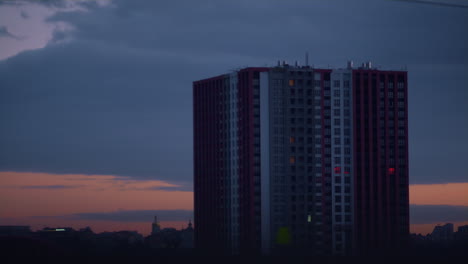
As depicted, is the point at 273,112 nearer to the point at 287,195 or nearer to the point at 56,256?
the point at 287,195

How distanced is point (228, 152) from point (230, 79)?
16901 mm

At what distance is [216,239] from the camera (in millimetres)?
198250

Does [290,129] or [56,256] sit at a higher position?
[290,129]

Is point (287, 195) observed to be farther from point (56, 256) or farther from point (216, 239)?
point (56, 256)

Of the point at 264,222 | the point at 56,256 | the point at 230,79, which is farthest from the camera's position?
the point at 230,79

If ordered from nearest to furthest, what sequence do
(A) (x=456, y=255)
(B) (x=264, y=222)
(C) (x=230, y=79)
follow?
(A) (x=456, y=255) → (B) (x=264, y=222) → (C) (x=230, y=79)

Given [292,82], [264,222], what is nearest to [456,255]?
[264,222]

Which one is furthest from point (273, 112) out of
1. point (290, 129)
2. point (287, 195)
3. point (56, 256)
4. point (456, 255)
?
point (56, 256)

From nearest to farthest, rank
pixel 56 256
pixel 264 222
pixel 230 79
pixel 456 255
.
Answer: pixel 56 256, pixel 456 255, pixel 264 222, pixel 230 79

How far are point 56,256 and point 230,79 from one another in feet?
365

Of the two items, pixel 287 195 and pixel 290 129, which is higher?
pixel 290 129

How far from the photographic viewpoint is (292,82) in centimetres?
19838

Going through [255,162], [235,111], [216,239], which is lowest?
[216,239]

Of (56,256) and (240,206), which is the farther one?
(240,206)
